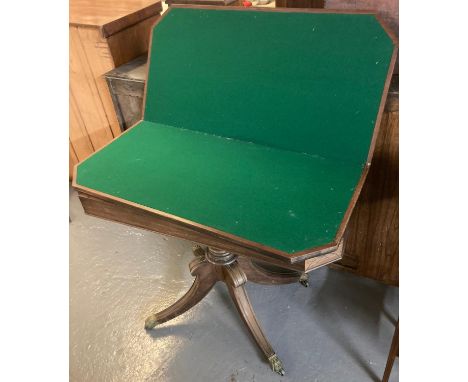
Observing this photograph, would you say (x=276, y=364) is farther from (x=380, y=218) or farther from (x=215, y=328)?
(x=380, y=218)

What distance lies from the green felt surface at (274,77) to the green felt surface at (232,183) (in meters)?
0.08

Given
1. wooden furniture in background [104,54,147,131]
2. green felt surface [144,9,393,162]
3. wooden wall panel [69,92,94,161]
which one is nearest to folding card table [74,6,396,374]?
green felt surface [144,9,393,162]

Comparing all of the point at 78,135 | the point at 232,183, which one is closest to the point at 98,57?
the point at 78,135

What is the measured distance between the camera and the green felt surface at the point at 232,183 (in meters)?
1.22

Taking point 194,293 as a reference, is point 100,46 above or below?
above

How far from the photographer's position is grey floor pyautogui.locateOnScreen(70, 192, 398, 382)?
1874 mm

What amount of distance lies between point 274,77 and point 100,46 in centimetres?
106

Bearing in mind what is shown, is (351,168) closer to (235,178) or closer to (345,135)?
(345,135)

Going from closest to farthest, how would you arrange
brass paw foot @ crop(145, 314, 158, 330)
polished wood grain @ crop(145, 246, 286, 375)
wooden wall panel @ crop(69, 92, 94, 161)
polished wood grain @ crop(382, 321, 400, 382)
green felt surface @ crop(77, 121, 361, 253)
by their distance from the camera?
green felt surface @ crop(77, 121, 361, 253), polished wood grain @ crop(382, 321, 400, 382), polished wood grain @ crop(145, 246, 286, 375), brass paw foot @ crop(145, 314, 158, 330), wooden wall panel @ crop(69, 92, 94, 161)

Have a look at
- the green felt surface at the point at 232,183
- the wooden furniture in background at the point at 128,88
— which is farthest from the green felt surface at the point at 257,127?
the wooden furniture in background at the point at 128,88

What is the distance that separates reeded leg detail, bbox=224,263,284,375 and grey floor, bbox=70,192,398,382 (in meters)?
0.06

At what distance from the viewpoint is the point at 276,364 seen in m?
1.83

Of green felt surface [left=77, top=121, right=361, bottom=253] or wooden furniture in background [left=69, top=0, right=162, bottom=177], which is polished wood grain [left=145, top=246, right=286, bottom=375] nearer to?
green felt surface [left=77, top=121, right=361, bottom=253]

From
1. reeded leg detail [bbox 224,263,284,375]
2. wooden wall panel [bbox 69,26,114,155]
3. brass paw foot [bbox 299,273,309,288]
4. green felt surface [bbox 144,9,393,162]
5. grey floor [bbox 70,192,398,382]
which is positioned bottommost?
grey floor [bbox 70,192,398,382]
